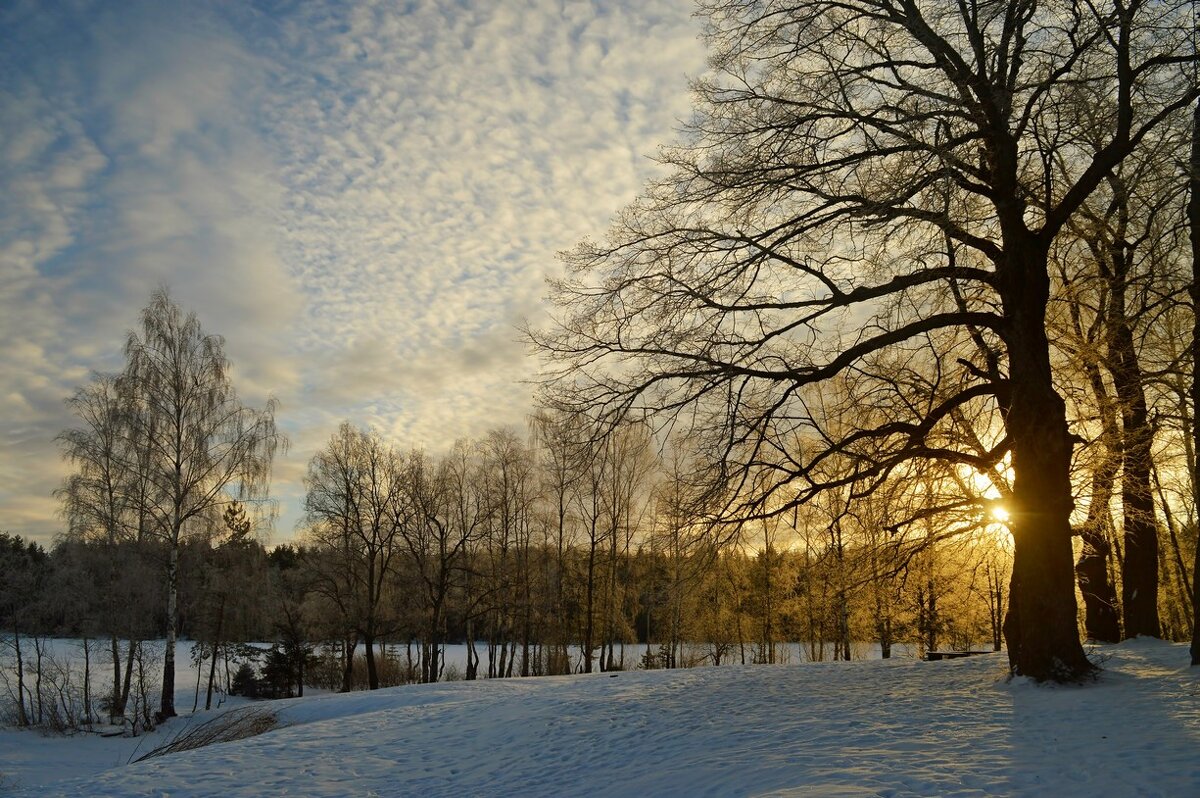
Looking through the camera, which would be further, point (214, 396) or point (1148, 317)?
point (214, 396)

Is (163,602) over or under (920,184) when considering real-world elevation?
under

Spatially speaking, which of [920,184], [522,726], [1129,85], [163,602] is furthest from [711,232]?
[163,602]

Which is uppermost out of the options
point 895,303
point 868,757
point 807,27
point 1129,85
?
point 807,27

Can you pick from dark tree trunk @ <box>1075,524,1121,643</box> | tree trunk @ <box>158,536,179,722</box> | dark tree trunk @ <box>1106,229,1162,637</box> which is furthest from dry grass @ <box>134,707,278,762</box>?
dark tree trunk @ <box>1106,229,1162,637</box>

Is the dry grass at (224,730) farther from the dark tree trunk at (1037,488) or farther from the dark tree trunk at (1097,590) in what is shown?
the dark tree trunk at (1097,590)

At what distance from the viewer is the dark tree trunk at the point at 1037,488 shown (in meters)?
9.47

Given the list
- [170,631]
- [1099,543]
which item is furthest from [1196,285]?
[170,631]

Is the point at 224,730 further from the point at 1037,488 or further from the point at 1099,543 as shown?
the point at 1099,543

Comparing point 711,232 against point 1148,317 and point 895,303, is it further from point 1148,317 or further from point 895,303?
point 1148,317

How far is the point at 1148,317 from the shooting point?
45.6ft

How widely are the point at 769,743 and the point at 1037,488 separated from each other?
488 centimetres

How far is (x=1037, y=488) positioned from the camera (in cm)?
984

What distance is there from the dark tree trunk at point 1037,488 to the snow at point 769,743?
52 centimetres

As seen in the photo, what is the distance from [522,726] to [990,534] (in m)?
9.35
